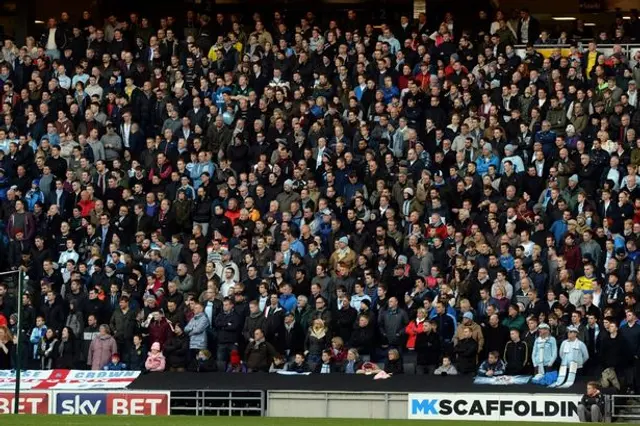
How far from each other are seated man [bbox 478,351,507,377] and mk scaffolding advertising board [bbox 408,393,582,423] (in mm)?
658

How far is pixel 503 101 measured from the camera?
124 feet

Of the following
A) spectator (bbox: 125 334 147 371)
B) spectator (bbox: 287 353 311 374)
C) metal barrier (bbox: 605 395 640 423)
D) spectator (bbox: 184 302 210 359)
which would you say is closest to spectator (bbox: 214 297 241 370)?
spectator (bbox: 184 302 210 359)

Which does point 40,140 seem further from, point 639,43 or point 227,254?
point 639,43

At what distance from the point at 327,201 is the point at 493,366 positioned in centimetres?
576

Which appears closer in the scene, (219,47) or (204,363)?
(204,363)

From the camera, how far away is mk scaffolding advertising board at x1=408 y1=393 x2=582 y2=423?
3083 cm

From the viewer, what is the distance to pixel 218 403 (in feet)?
106

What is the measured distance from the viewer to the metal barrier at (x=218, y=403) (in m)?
32.2

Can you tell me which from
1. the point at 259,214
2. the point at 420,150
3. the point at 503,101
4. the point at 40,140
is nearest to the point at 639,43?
the point at 503,101

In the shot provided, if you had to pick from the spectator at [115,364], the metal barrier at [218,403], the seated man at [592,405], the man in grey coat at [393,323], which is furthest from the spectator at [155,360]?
the seated man at [592,405]

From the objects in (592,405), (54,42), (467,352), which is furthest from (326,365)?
(54,42)

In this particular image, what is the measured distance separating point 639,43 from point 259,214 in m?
10.6

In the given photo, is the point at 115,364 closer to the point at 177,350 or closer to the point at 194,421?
the point at 177,350

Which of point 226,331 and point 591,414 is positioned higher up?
point 226,331
